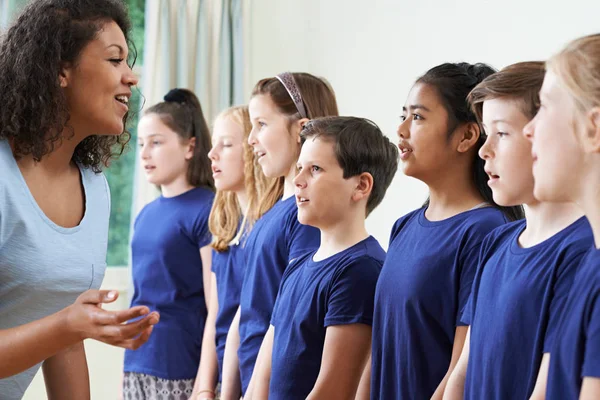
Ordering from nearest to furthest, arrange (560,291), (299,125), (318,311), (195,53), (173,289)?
(560,291)
(318,311)
(299,125)
(173,289)
(195,53)

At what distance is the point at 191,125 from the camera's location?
3150mm

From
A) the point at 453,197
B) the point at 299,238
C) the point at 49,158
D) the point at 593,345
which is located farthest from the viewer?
the point at 299,238

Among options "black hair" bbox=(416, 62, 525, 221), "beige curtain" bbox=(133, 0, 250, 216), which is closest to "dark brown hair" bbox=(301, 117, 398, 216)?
"black hair" bbox=(416, 62, 525, 221)

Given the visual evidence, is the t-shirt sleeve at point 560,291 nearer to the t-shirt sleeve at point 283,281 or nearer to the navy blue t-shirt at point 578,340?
the navy blue t-shirt at point 578,340

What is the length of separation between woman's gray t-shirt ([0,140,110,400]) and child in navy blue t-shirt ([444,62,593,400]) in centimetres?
78

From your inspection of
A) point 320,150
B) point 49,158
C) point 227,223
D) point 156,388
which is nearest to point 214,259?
point 227,223

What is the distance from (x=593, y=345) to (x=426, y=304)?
0.63 meters

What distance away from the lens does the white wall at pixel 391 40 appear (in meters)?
2.51

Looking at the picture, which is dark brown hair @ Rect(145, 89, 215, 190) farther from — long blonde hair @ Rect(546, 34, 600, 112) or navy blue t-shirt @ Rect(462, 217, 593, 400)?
long blonde hair @ Rect(546, 34, 600, 112)

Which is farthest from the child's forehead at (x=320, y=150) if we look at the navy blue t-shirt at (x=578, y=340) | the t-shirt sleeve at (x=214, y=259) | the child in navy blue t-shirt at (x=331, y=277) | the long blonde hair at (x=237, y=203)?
the navy blue t-shirt at (x=578, y=340)

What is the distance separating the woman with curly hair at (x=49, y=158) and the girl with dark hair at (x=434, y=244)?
571 mm

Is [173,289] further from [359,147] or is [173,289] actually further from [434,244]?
[434,244]

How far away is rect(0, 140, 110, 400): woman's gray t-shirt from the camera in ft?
4.84

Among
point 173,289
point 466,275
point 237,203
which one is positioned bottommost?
point 173,289
